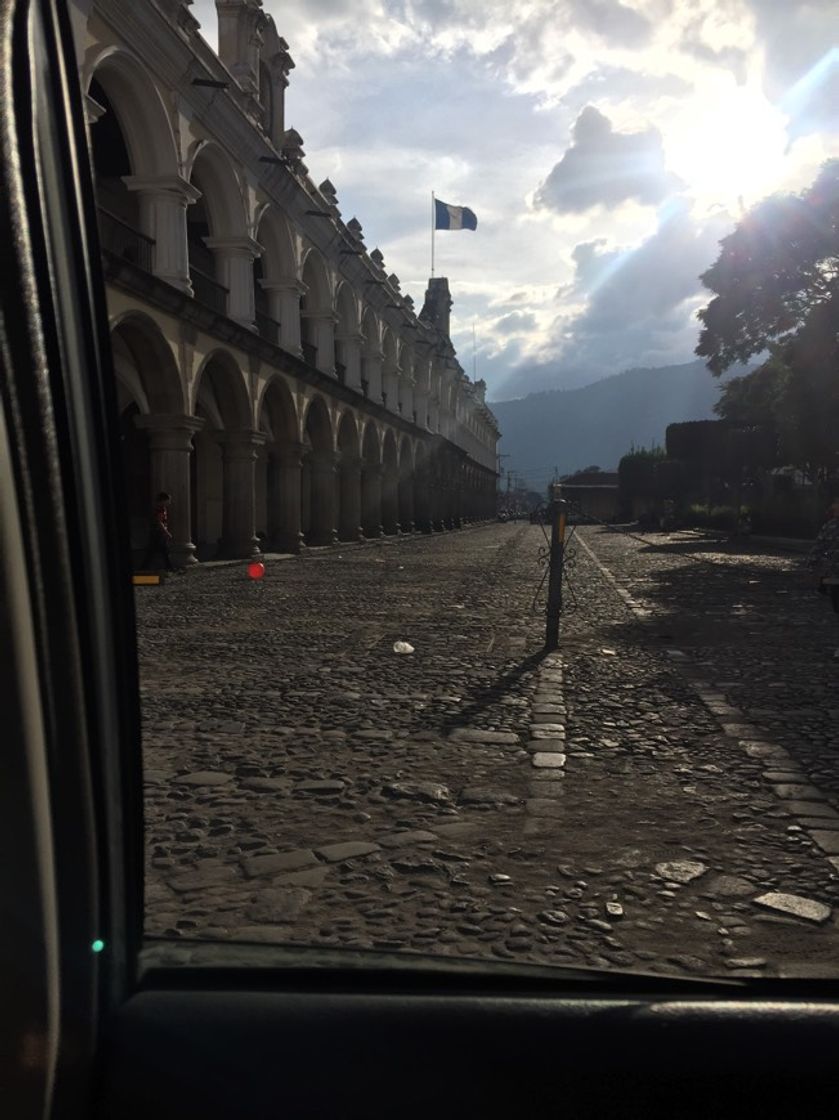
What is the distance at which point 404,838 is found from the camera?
130 inches

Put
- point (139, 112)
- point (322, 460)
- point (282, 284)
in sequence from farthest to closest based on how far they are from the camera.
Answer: point (322, 460), point (282, 284), point (139, 112)

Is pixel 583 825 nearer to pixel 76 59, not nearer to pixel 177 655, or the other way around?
pixel 76 59

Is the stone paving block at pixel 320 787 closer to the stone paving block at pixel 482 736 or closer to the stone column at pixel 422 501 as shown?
the stone paving block at pixel 482 736

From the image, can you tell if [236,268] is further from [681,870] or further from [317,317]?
[681,870]

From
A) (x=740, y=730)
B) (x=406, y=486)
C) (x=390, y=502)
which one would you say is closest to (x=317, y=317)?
(x=390, y=502)

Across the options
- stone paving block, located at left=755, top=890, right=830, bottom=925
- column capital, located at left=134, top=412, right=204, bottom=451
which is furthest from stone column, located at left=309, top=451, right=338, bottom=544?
stone paving block, located at left=755, top=890, right=830, bottom=925

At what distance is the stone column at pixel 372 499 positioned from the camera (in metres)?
34.1

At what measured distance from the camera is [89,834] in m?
1.18

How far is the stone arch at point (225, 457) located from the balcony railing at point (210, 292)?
1.25m

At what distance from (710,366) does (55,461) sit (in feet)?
106

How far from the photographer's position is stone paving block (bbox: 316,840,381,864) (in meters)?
3.12

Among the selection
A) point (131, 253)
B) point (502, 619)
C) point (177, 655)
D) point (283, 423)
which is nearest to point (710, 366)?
point (283, 423)

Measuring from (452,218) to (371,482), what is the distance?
18853 millimetres

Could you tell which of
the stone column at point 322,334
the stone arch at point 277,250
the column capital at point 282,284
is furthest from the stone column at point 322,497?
the stone arch at point 277,250
